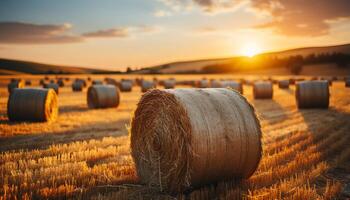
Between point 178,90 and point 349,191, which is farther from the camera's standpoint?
point 178,90

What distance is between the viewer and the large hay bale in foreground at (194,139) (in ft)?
17.9

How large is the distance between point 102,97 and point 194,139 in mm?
14451

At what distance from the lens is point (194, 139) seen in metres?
5.37

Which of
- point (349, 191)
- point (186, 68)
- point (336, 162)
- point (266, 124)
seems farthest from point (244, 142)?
point (186, 68)

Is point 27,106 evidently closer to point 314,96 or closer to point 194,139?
point 194,139

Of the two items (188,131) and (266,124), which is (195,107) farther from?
(266,124)

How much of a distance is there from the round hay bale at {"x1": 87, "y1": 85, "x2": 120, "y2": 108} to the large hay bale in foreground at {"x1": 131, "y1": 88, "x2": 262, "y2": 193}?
1299cm

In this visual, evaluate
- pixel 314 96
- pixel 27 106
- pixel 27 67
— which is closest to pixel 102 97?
pixel 27 106

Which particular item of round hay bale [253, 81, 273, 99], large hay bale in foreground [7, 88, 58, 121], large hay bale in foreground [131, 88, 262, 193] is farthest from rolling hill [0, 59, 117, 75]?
large hay bale in foreground [131, 88, 262, 193]

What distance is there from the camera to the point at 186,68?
9562 cm

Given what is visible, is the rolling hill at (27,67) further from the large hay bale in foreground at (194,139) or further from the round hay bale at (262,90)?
the large hay bale in foreground at (194,139)

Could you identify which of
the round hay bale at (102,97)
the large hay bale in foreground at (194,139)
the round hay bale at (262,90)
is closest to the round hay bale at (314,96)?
the round hay bale at (262,90)

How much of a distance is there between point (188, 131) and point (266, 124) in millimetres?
8146

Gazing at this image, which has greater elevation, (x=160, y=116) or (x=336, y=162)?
(x=160, y=116)
